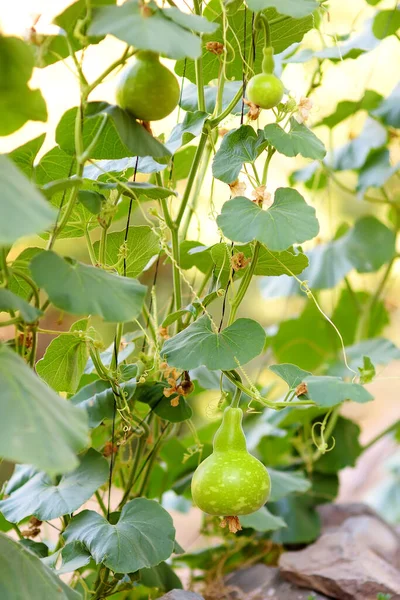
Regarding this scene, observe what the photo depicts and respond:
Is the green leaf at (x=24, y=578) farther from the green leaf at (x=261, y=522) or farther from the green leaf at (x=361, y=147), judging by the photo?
the green leaf at (x=361, y=147)

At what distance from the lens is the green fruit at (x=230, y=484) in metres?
0.65

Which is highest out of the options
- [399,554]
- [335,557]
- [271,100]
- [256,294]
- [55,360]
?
[271,100]

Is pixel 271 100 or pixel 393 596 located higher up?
pixel 271 100

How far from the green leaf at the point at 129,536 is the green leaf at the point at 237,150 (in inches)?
14.5

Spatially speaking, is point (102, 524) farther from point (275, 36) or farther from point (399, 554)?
point (399, 554)

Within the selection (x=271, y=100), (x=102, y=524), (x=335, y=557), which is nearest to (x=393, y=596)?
(x=335, y=557)

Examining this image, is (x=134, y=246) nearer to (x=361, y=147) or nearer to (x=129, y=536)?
(x=129, y=536)

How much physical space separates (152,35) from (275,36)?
0.99 feet

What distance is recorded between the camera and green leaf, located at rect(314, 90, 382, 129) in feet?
4.74

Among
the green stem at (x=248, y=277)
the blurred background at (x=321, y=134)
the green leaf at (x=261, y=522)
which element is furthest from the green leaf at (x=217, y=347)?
the blurred background at (x=321, y=134)

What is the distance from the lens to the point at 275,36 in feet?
2.60

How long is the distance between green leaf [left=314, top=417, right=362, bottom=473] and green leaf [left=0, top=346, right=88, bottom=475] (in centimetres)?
100

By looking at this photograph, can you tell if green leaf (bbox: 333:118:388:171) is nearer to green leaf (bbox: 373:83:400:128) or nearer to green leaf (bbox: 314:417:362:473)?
green leaf (bbox: 373:83:400:128)

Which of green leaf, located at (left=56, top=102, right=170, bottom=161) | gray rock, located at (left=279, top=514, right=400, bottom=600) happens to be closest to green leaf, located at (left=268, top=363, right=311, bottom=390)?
green leaf, located at (left=56, top=102, right=170, bottom=161)
